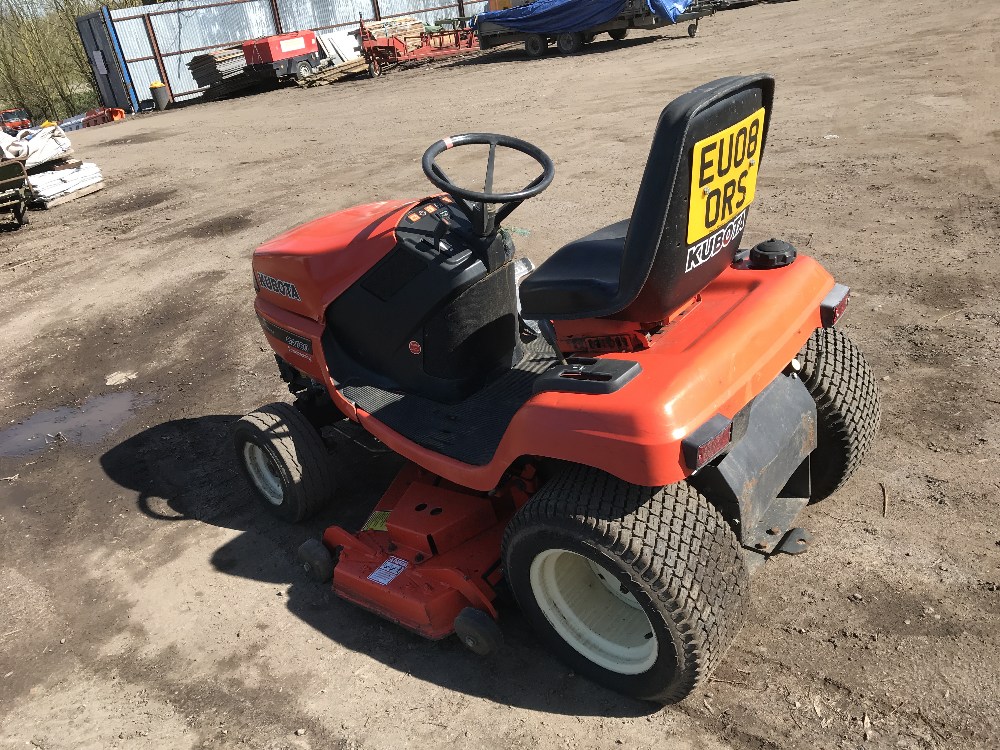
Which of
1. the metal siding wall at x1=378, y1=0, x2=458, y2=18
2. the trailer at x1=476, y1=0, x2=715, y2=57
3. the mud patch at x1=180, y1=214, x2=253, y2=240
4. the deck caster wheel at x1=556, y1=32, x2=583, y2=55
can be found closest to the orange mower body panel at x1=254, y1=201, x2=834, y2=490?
the mud patch at x1=180, y1=214, x2=253, y2=240

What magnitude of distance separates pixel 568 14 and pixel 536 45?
1.30 meters

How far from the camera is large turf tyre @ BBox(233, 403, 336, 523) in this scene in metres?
3.57

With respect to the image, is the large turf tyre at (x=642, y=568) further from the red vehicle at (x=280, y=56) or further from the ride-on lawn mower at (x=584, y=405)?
the red vehicle at (x=280, y=56)

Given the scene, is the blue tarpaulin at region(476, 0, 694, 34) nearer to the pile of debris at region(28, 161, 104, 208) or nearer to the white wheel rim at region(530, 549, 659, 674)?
the pile of debris at region(28, 161, 104, 208)

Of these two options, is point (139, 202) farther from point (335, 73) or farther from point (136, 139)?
point (335, 73)

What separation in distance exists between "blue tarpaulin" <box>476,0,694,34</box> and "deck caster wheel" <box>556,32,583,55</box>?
0.16 metres

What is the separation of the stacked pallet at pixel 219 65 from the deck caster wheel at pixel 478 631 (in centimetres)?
2157

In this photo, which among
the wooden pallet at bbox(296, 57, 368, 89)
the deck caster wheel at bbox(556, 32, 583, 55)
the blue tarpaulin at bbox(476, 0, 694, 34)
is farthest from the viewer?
the wooden pallet at bbox(296, 57, 368, 89)

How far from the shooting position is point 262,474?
389 centimetres

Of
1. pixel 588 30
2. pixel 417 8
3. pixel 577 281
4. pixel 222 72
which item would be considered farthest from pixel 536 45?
pixel 577 281

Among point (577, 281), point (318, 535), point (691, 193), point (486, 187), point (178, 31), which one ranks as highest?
point (178, 31)

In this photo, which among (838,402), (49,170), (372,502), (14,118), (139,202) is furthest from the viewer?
(14,118)

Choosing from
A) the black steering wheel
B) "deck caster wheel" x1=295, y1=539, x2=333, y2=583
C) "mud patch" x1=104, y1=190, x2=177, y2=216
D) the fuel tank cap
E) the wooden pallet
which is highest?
the black steering wheel

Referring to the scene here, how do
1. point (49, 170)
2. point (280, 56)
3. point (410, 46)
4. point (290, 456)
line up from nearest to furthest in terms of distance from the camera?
1. point (290, 456)
2. point (49, 170)
3. point (280, 56)
4. point (410, 46)
